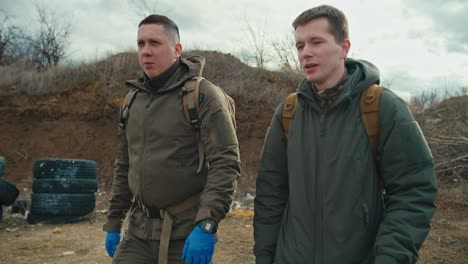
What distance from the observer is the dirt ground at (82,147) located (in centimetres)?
680

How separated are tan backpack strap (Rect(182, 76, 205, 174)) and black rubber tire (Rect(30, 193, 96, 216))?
5569mm

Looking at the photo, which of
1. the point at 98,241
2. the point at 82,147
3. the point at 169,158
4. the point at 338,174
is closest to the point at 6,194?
the point at 98,241

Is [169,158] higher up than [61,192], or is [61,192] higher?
[169,158]

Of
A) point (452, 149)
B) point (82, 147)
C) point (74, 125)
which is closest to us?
point (452, 149)

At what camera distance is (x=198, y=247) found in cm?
236

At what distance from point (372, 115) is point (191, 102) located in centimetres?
123

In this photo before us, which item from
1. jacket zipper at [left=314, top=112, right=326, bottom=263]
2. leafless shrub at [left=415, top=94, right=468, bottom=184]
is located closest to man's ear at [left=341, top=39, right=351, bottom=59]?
jacket zipper at [left=314, top=112, right=326, bottom=263]

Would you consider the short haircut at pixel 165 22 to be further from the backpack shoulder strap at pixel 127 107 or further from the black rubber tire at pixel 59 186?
the black rubber tire at pixel 59 186

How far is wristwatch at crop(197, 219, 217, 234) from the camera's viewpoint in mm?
2385

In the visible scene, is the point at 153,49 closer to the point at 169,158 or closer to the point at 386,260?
the point at 169,158

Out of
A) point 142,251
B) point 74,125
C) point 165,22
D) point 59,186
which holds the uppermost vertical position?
point 165,22

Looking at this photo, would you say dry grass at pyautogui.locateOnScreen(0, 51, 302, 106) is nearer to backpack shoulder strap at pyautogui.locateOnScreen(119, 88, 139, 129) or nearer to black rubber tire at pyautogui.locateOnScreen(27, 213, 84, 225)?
black rubber tire at pyautogui.locateOnScreen(27, 213, 84, 225)

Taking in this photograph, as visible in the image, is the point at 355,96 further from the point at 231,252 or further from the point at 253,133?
the point at 253,133

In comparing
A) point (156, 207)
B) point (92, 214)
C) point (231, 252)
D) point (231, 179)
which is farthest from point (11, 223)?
point (231, 179)
